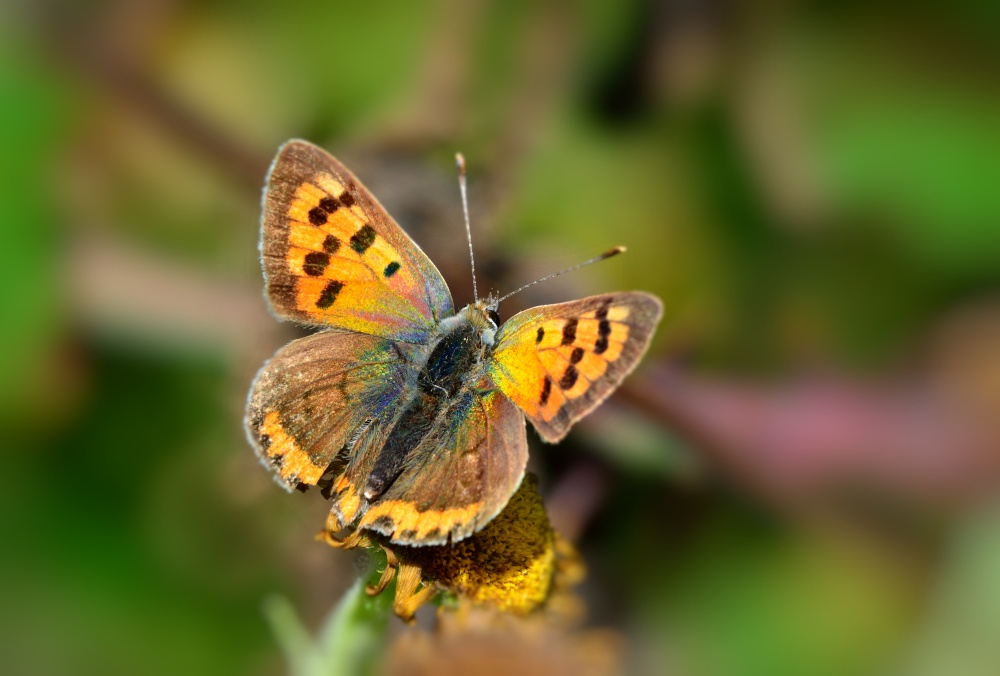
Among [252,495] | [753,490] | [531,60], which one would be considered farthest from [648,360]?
[531,60]

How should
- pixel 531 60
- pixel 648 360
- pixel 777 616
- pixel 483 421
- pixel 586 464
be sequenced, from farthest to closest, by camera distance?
1. pixel 531 60
2. pixel 777 616
3. pixel 586 464
4. pixel 648 360
5. pixel 483 421

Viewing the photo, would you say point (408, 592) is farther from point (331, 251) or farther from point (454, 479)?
point (331, 251)

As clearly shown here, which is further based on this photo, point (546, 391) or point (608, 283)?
point (608, 283)

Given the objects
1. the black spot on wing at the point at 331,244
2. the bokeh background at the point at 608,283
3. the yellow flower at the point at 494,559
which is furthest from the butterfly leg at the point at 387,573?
the bokeh background at the point at 608,283

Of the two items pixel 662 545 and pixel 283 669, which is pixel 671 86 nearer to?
pixel 662 545

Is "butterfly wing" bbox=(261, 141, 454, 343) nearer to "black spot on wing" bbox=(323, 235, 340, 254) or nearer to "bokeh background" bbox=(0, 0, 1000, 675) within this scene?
"black spot on wing" bbox=(323, 235, 340, 254)

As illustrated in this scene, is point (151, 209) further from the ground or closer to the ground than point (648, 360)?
further from the ground

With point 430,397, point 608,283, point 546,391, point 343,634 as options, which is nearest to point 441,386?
point 430,397
